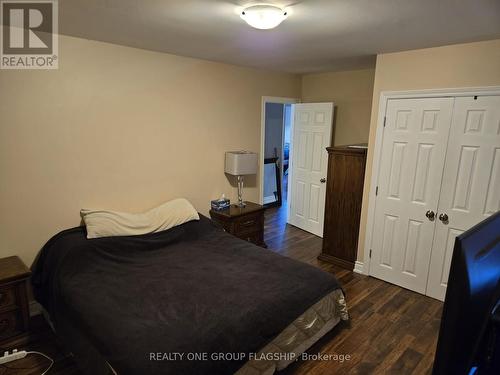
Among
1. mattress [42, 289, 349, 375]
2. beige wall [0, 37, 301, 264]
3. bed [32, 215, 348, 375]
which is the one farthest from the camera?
beige wall [0, 37, 301, 264]

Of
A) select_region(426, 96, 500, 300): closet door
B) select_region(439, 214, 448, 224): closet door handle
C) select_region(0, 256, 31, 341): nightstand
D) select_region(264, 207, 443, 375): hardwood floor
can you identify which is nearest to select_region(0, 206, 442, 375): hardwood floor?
select_region(264, 207, 443, 375): hardwood floor

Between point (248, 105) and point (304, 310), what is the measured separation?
2.88 metres

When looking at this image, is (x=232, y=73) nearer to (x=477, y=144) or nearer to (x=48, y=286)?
(x=477, y=144)

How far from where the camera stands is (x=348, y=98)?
14.4 feet

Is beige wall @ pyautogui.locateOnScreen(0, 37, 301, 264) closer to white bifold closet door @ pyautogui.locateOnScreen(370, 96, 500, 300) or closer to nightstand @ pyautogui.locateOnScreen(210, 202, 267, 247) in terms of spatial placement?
nightstand @ pyautogui.locateOnScreen(210, 202, 267, 247)

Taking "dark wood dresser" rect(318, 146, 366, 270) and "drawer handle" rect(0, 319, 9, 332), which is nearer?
"drawer handle" rect(0, 319, 9, 332)

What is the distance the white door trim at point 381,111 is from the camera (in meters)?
2.65

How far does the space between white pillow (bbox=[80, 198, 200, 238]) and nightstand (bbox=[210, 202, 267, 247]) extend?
17.4 inches

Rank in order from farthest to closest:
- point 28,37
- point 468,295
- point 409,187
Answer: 1. point 409,187
2. point 28,37
3. point 468,295

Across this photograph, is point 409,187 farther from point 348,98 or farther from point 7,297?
point 7,297

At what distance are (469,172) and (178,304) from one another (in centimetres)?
272

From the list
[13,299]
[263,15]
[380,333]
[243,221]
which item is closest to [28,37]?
[263,15]

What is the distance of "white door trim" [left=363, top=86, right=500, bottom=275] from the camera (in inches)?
105

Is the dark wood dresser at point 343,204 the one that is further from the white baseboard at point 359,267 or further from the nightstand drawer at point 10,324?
the nightstand drawer at point 10,324
